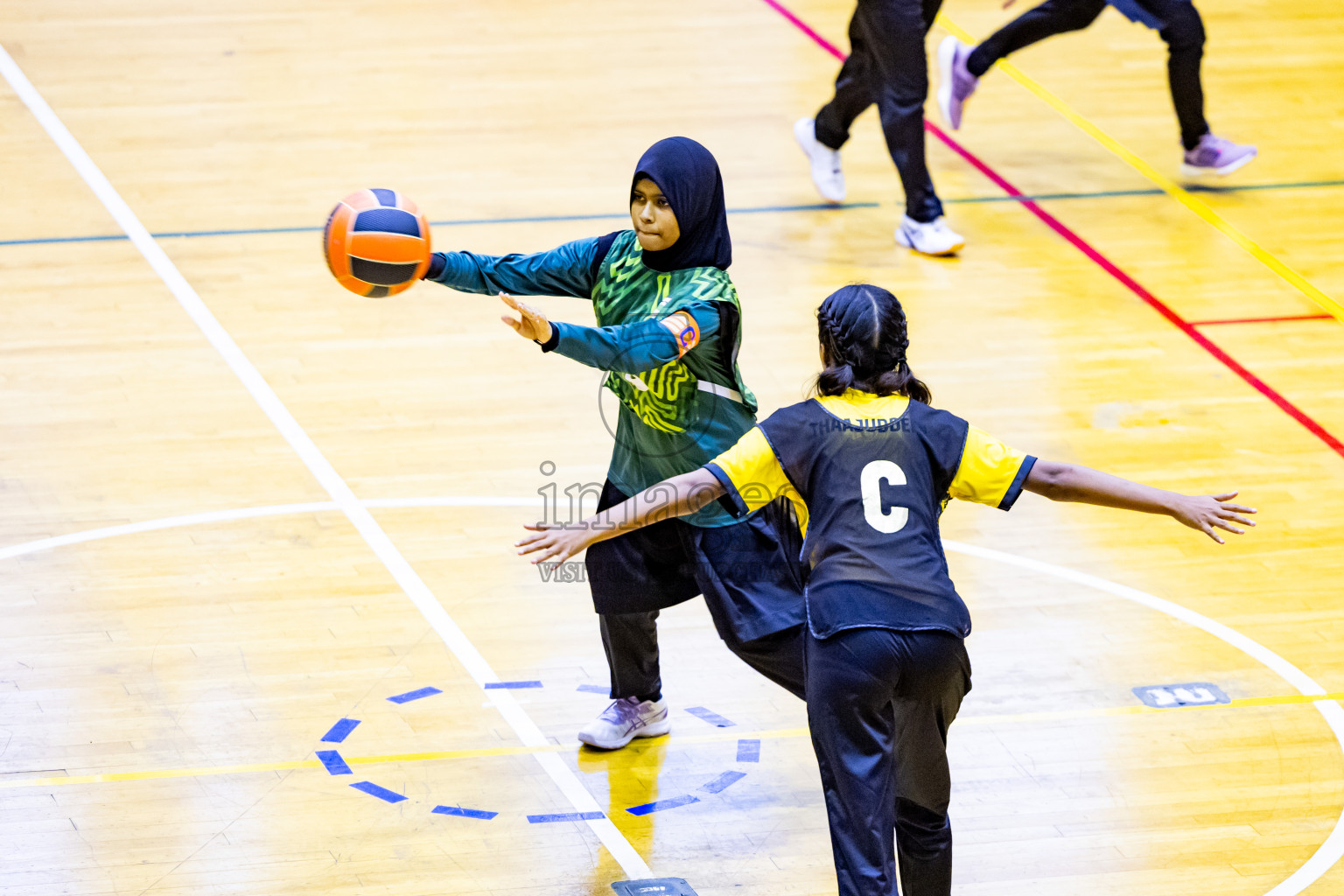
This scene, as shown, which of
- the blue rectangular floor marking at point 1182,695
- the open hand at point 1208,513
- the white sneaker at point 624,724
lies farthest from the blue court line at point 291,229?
the open hand at point 1208,513

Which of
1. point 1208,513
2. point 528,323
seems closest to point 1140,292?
point 1208,513

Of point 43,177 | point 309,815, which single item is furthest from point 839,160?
point 309,815

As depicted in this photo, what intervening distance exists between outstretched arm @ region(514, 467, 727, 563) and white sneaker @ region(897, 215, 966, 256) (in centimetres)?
483

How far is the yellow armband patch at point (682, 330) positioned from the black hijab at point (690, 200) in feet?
0.70

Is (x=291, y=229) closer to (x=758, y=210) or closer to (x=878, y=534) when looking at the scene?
(x=758, y=210)

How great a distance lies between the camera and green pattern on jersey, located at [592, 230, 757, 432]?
4.10 meters

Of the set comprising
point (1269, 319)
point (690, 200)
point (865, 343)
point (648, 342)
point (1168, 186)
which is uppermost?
point (690, 200)

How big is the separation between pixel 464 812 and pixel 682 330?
1.51 metres

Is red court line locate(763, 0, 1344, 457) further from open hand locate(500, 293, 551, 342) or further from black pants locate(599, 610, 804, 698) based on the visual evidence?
open hand locate(500, 293, 551, 342)

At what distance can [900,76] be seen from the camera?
7.96m

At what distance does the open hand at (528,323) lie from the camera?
378 centimetres

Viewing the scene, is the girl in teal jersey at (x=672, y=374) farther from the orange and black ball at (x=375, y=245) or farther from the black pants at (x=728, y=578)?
the orange and black ball at (x=375, y=245)

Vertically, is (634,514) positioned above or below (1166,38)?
above

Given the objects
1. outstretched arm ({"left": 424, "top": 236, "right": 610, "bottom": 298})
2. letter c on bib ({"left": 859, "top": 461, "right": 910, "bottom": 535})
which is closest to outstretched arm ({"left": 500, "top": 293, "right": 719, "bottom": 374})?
outstretched arm ({"left": 424, "top": 236, "right": 610, "bottom": 298})
